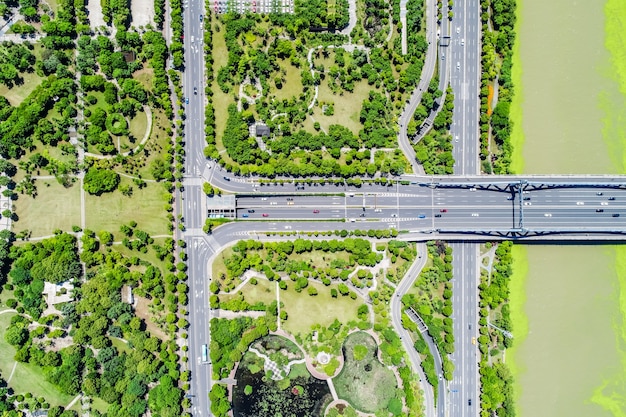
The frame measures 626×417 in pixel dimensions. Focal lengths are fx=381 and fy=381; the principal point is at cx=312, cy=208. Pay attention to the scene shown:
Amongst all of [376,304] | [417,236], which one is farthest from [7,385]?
[417,236]

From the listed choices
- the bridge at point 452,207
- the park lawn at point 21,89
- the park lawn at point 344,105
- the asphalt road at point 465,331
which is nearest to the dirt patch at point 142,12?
the park lawn at point 21,89

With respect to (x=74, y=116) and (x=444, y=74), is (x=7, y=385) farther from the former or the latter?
(x=444, y=74)

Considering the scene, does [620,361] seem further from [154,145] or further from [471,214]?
[154,145]

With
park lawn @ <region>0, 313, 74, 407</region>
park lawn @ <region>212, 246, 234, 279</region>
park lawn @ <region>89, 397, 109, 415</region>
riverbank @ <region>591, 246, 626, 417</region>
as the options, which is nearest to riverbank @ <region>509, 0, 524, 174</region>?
riverbank @ <region>591, 246, 626, 417</region>

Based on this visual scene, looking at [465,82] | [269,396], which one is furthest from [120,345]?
[465,82]

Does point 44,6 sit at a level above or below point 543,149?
above

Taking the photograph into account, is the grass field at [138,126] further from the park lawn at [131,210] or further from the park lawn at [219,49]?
the park lawn at [219,49]
